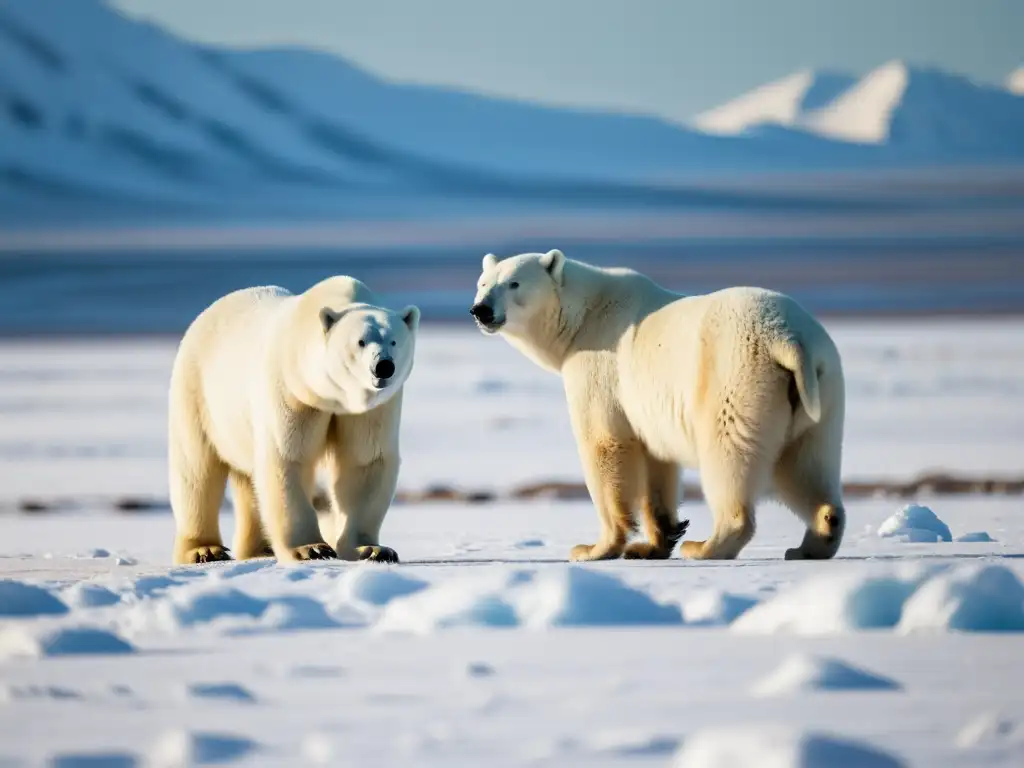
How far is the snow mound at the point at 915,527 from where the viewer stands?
18.4 feet

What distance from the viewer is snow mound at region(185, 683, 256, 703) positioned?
10.1ft

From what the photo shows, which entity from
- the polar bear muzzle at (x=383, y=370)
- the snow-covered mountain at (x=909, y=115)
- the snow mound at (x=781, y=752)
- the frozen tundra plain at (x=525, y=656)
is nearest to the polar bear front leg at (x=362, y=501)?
the frozen tundra plain at (x=525, y=656)

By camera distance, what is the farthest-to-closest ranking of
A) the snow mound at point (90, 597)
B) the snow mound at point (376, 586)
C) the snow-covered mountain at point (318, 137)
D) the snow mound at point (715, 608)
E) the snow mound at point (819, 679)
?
1. the snow-covered mountain at point (318, 137)
2. the snow mound at point (90, 597)
3. the snow mound at point (376, 586)
4. the snow mound at point (715, 608)
5. the snow mound at point (819, 679)

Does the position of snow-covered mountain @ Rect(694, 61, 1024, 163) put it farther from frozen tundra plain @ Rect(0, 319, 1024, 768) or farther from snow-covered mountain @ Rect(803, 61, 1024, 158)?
frozen tundra plain @ Rect(0, 319, 1024, 768)

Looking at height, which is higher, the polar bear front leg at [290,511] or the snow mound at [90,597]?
the polar bear front leg at [290,511]

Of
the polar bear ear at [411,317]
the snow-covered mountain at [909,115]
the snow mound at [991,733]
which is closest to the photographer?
the snow mound at [991,733]

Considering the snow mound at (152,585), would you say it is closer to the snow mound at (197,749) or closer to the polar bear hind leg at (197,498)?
the polar bear hind leg at (197,498)

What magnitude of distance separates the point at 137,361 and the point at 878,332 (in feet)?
33.7

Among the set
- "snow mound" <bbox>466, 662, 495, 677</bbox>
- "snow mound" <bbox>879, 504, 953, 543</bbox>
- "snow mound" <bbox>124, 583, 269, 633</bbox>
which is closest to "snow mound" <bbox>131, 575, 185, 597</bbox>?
"snow mound" <bbox>124, 583, 269, 633</bbox>

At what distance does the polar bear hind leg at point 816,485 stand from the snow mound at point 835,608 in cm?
111

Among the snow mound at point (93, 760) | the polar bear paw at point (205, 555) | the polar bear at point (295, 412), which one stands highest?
the polar bear at point (295, 412)

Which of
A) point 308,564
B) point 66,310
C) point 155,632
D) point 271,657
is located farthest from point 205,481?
point 66,310

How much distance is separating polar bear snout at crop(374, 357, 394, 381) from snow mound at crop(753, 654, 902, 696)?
180 cm

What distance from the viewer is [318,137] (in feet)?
344
